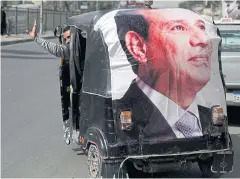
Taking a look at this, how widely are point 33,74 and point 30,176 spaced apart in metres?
9.78

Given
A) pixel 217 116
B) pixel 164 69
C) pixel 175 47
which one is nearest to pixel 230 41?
pixel 217 116

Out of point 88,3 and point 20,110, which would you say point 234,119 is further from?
point 88,3

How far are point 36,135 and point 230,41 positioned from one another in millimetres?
4237

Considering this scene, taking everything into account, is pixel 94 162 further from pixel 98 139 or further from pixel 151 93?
pixel 151 93

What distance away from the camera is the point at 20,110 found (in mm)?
10227

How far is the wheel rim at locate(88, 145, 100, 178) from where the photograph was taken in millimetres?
5668

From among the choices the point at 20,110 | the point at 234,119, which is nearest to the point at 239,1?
the point at 234,119

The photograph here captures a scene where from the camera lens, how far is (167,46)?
18.4ft

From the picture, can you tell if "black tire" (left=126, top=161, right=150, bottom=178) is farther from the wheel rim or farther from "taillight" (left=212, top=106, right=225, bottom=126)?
"taillight" (left=212, top=106, right=225, bottom=126)

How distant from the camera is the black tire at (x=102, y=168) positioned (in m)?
5.43

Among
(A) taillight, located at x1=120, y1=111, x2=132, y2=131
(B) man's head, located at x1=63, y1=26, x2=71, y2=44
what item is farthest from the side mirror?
(A) taillight, located at x1=120, y1=111, x2=132, y2=131

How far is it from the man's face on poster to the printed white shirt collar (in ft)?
0.55

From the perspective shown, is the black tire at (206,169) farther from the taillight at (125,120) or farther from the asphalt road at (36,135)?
the taillight at (125,120)

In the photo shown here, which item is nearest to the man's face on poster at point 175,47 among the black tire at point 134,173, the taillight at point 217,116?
the taillight at point 217,116
